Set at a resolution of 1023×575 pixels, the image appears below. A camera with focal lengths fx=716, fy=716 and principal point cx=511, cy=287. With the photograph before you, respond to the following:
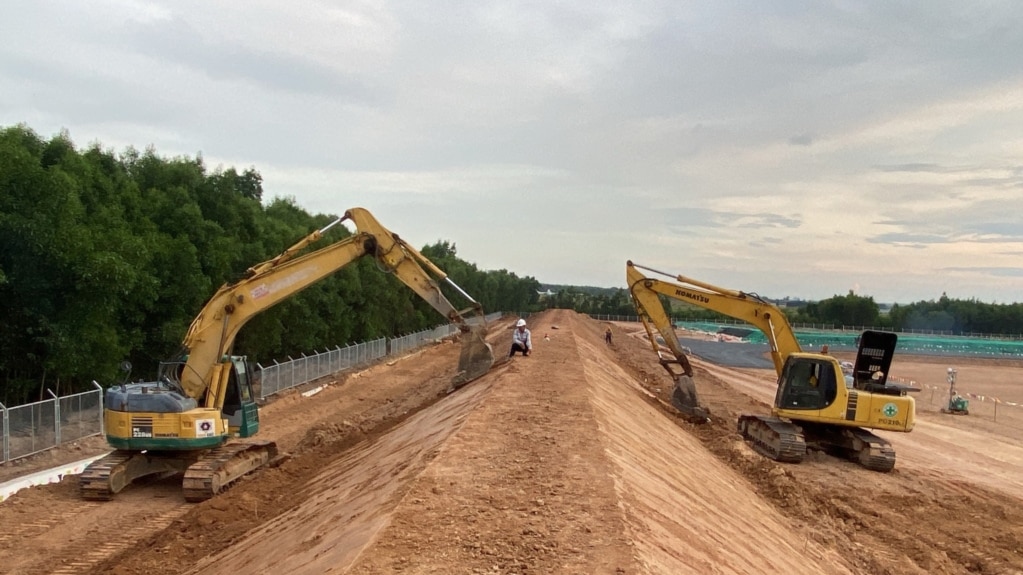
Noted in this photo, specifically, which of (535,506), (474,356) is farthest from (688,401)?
(535,506)

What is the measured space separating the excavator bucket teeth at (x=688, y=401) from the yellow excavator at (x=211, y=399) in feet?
29.4

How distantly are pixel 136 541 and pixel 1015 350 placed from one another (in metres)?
111

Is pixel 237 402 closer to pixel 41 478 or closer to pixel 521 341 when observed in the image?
pixel 41 478

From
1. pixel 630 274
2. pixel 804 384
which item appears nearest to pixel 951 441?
pixel 804 384

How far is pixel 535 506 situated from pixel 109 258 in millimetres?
15299

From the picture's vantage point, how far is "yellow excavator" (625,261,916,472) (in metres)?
19.2

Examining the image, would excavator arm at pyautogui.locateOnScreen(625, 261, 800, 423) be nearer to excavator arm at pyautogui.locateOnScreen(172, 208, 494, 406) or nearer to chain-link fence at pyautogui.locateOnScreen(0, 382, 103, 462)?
excavator arm at pyautogui.locateOnScreen(172, 208, 494, 406)

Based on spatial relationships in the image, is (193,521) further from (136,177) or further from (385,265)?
(136,177)

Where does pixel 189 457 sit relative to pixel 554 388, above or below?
below

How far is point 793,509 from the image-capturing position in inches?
570

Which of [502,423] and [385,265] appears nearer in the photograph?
[502,423]

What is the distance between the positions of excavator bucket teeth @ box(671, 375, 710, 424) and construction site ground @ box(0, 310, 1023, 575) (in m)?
0.48

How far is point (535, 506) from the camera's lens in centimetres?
810

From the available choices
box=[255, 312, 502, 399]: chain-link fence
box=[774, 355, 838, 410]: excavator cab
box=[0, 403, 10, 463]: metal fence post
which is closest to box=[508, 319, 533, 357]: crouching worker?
box=[255, 312, 502, 399]: chain-link fence
